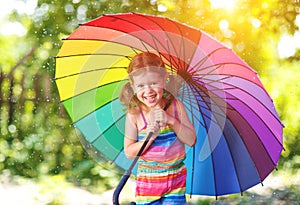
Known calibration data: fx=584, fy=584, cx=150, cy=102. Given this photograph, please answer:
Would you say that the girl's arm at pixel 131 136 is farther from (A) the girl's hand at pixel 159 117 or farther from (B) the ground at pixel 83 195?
(B) the ground at pixel 83 195

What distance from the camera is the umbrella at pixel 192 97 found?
219 centimetres

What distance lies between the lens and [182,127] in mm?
2152

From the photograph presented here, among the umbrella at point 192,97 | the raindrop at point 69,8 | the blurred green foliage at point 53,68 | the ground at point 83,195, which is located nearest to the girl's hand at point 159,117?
the umbrella at point 192,97

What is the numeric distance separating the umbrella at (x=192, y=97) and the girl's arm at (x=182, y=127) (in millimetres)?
125

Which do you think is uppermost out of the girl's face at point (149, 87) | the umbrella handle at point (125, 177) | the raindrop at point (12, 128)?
the raindrop at point (12, 128)

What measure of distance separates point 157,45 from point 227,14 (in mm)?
2016

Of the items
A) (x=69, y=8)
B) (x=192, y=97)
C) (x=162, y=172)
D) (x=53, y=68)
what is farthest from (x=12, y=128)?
(x=162, y=172)

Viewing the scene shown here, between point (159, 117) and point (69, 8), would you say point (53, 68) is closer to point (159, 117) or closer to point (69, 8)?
point (69, 8)

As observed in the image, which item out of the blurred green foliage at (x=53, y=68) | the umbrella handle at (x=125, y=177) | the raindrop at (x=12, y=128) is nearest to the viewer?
the umbrella handle at (x=125, y=177)

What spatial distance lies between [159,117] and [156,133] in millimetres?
62

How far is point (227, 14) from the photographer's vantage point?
4.15 m

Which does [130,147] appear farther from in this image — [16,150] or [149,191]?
[16,150]

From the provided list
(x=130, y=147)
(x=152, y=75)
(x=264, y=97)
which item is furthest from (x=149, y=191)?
(x=264, y=97)

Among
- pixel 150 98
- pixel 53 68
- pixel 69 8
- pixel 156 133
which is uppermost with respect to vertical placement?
pixel 69 8
